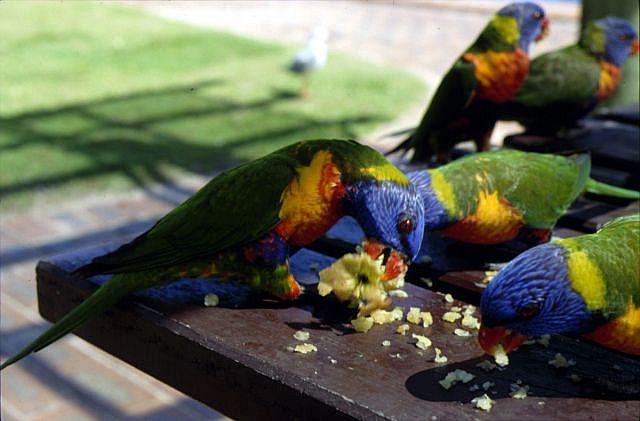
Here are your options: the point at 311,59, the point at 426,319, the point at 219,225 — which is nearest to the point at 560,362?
the point at 426,319

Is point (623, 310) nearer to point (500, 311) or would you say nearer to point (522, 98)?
point (500, 311)

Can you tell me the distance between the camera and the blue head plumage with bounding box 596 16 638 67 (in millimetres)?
2674

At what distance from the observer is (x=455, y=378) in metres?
1.17

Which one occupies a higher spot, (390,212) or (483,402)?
(390,212)

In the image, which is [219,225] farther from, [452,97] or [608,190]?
[452,97]

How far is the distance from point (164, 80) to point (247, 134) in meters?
1.58

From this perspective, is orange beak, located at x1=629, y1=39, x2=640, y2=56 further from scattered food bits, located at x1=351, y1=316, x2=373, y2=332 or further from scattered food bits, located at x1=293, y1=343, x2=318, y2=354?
scattered food bits, located at x1=293, y1=343, x2=318, y2=354

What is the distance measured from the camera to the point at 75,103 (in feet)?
19.1

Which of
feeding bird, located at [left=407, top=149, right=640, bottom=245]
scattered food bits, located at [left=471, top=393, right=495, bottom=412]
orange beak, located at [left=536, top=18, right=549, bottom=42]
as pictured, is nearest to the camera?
scattered food bits, located at [left=471, top=393, right=495, bottom=412]

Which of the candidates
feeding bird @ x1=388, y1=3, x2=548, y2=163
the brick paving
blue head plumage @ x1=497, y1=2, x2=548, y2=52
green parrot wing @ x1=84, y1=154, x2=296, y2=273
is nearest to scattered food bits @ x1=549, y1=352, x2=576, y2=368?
green parrot wing @ x1=84, y1=154, x2=296, y2=273

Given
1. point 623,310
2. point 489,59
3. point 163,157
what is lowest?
point 163,157

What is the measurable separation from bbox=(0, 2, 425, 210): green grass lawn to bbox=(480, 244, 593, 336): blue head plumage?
3314 mm

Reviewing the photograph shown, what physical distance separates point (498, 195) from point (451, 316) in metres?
0.33

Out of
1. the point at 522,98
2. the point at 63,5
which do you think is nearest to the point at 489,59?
the point at 522,98
